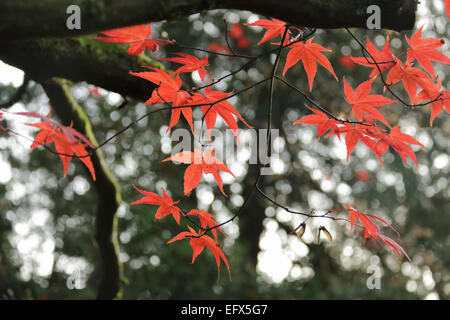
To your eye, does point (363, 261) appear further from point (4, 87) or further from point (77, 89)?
point (4, 87)

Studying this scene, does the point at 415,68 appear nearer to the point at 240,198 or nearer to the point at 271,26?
the point at 271,26

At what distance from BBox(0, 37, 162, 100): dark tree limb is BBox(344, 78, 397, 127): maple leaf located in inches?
22.0

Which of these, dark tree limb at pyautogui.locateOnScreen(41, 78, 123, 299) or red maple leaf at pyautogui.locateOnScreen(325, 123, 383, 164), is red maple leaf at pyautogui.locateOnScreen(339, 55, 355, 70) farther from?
red maple leaf at pyautogui.locateOnScreen(325, 123, 383, 164)

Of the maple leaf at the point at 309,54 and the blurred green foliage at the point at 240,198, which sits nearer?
the maple leaf at the point at 309,54

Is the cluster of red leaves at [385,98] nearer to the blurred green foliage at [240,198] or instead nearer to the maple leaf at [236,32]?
the blurred green foliage at [240,198]

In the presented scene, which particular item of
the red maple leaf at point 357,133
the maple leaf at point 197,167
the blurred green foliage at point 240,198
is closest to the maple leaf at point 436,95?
the red maple leaf at point 357,133

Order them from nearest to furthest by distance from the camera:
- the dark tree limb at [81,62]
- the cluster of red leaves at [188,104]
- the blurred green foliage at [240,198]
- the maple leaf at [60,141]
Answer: the maple leaf at [60,141] < the cluster of red leaves at [188,104] < the dark tree limb at [81,62] < the blurred green foliage at [240,198]

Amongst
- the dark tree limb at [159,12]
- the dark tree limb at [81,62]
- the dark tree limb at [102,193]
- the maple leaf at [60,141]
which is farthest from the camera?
the dark tree limb at [102,193]

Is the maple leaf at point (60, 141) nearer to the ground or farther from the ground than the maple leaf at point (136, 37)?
nearer to the ground

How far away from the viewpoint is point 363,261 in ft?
18.2

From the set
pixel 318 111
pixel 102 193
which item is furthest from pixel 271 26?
pixel 102 193

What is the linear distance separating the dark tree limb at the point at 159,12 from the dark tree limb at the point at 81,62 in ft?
1.43

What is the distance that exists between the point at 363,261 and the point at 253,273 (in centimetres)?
316

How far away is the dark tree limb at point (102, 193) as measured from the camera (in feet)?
4.35
